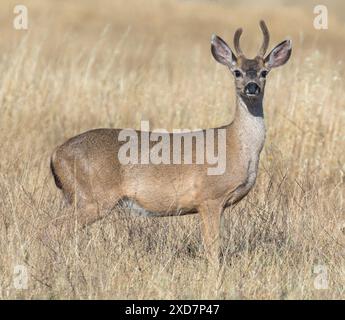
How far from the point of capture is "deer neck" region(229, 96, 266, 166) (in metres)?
6.62

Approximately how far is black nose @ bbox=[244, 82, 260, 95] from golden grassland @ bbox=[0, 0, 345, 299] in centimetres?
93

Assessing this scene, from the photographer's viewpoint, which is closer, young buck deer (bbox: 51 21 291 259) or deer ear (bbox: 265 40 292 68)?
young buck deer (bbox: 51 21 291 259)

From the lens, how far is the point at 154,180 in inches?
255

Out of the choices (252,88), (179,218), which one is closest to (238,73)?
(252,88)

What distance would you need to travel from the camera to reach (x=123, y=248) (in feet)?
20.5

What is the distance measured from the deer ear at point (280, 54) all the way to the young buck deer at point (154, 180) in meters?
0.34

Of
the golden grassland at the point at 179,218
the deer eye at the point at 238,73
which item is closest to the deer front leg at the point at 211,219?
the golden grassland at the point at 179,218

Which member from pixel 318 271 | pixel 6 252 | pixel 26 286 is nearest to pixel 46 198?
pixel 6 252

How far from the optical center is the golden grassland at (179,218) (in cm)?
568

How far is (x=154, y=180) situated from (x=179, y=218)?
77cm

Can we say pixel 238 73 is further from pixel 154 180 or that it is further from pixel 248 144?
pixel 154 180

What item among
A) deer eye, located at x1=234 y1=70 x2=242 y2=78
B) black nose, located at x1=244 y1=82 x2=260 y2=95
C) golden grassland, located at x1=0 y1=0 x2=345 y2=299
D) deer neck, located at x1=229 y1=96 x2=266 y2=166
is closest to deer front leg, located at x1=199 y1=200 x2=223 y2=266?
golden grassland, located at x1=0 y1=0 x2=345 y2=299

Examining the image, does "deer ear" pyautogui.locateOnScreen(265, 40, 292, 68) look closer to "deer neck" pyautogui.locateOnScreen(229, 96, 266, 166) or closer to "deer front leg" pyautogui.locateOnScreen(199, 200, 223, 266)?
"deer neck" pyautogui.locateOnScreen(229, 96, 266, 166)

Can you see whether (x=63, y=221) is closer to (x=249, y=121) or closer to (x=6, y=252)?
(x=6, y=252)
